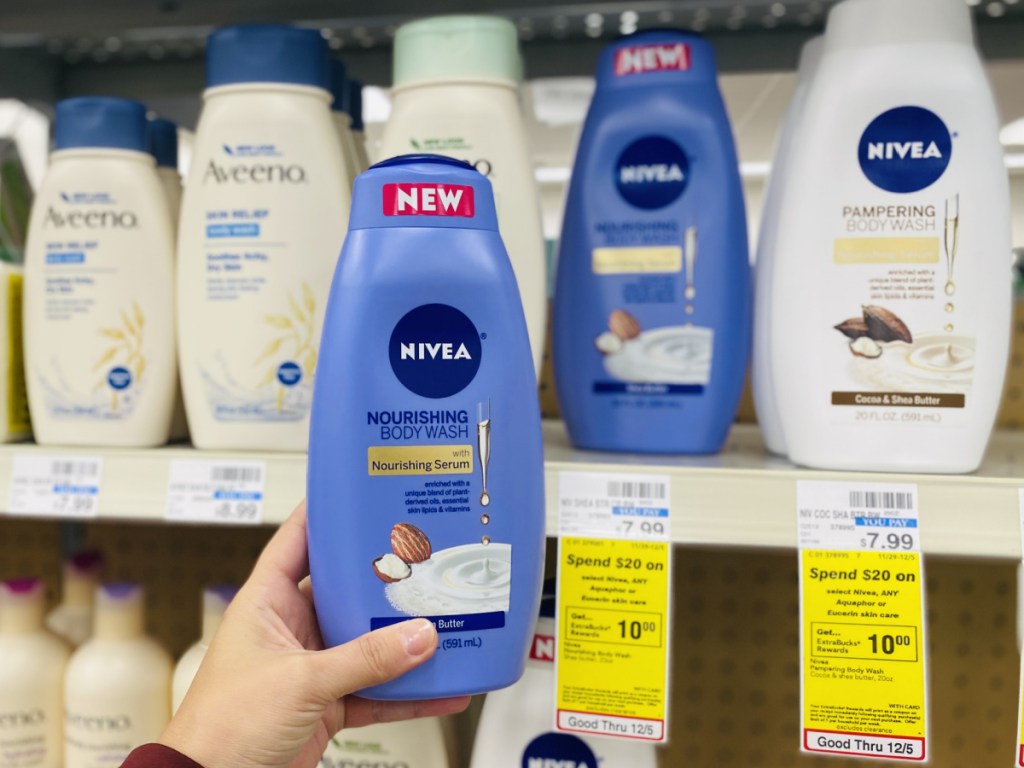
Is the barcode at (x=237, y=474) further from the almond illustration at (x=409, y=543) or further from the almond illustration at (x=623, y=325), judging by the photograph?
the almond illustration at (x=623, y=325)

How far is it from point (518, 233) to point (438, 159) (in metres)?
0.22

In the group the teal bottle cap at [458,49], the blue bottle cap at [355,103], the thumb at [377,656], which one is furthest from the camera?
the blue bottle cap at [355,103]

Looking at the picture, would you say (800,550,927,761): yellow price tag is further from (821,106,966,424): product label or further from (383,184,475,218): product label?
(383,184,475,218): product label

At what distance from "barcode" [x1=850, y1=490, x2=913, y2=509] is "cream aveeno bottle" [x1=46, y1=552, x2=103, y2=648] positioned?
2.87 feet

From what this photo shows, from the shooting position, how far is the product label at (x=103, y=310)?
3.07 feet

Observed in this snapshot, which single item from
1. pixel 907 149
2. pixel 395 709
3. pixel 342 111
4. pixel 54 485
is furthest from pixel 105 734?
pixel 907 149

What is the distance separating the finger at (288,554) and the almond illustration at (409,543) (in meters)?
0.14

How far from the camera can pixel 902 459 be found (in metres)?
0.76

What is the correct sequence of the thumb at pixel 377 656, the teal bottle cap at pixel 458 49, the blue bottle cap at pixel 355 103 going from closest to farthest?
the thumb at pixel 377 656 → the teal bottle cap at pixel 458 49 → the blue bottle cap at pixel 355 103

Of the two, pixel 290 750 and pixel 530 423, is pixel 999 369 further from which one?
pixel 290 750

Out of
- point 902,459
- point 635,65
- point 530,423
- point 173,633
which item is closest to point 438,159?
point 530,423

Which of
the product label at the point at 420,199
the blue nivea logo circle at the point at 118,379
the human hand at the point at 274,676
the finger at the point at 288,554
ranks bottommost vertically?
the human hand at the point at 274,676

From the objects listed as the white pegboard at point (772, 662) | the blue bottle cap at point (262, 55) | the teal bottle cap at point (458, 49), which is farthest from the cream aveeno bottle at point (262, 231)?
the white pegboard at point (772, 662)

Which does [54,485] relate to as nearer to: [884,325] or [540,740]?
[540,740]
